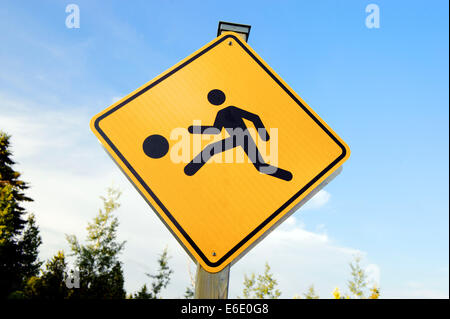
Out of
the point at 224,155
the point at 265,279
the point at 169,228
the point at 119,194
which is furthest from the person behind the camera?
the point at 265,279

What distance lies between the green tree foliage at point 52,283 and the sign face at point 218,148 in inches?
1159

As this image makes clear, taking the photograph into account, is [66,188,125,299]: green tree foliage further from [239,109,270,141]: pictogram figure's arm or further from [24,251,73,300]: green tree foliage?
[239,109,270,141]: pictogram figure's arm

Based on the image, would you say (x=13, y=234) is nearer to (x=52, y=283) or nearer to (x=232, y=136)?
(x=52, y=283)

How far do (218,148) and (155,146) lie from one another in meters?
0.41

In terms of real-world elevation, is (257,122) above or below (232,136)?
above

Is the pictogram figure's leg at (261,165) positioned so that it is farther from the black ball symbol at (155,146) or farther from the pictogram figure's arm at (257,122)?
the black ball symbol at (155,146)

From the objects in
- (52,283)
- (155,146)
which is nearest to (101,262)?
(52,283)

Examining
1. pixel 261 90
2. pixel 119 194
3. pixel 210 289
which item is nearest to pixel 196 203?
pixel 210 289

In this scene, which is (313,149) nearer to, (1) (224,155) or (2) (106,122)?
(1) (224,155)

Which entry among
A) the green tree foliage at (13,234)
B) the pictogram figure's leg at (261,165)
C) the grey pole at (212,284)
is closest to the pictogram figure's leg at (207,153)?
the pictogram figure's leg at (261,165)

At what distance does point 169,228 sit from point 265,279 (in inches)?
1617

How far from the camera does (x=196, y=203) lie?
188 centimetres

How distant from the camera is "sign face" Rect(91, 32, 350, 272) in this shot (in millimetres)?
1852

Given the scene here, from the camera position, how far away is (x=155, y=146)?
2004 millimetres
